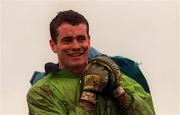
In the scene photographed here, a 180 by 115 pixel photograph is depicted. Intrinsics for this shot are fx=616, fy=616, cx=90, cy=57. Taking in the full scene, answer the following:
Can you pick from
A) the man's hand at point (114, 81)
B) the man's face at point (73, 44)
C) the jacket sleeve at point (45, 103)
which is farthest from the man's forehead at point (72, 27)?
the jacket sleeve at point (45, 103)

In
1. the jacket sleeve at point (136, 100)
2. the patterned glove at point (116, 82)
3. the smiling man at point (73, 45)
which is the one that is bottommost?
the jacket sleeve at point (136, 100)

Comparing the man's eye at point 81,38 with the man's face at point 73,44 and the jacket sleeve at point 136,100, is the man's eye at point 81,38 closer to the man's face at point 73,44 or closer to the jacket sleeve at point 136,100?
the man's face at point 73,44

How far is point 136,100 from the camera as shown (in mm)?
3764

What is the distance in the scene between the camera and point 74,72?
12.5 feet

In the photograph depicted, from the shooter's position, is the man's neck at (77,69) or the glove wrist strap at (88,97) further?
the man's neck at (77,69)

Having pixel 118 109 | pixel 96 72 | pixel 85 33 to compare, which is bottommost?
pixel 118 109

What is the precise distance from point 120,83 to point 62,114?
40 centimetres

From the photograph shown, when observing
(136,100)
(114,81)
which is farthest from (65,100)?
(136,100)

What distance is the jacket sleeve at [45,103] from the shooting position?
144 inches

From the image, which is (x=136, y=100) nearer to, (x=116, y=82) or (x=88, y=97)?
Result: (x=116, y=82)

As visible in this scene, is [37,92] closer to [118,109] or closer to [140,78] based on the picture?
[118,109]

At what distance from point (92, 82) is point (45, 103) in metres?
0.31

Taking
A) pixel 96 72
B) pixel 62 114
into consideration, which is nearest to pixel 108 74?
pixel 96 72

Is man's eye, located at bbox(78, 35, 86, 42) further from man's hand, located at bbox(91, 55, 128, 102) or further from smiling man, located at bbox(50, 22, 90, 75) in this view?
man's hand, located at bbox(91, 55, 128, 102)
